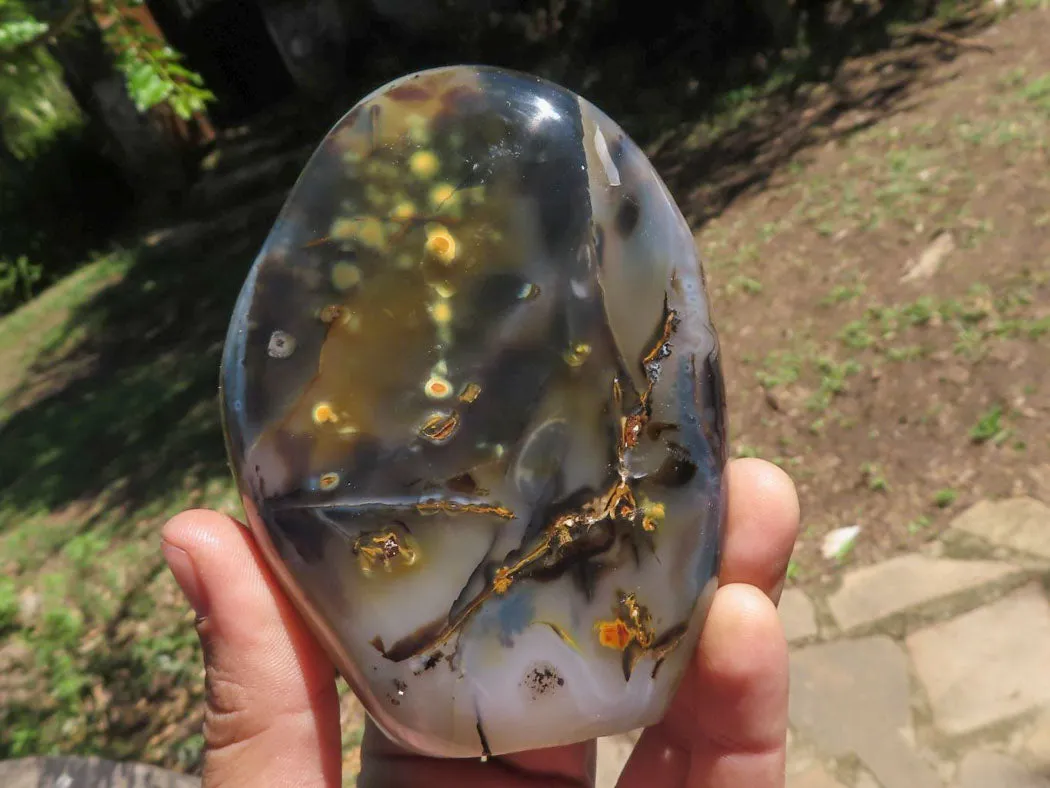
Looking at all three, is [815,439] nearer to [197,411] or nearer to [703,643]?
[703,643]

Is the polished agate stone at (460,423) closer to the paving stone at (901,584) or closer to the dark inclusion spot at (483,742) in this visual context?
the dark inclusion spot at (483,742)

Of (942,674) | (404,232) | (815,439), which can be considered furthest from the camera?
(815,439)

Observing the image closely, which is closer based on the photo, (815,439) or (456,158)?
(456,158)

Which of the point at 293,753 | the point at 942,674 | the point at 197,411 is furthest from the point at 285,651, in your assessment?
the point at 197,411

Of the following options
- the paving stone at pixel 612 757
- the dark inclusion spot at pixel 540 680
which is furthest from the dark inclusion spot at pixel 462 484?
the paving stone at pixel 612 757

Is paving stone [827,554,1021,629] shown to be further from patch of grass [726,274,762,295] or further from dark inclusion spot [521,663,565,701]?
dark inclusion spot [521,663,565,701]

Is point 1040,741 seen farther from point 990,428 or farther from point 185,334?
point 185,334

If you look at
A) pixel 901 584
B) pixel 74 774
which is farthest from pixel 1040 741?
pixel 74 774
